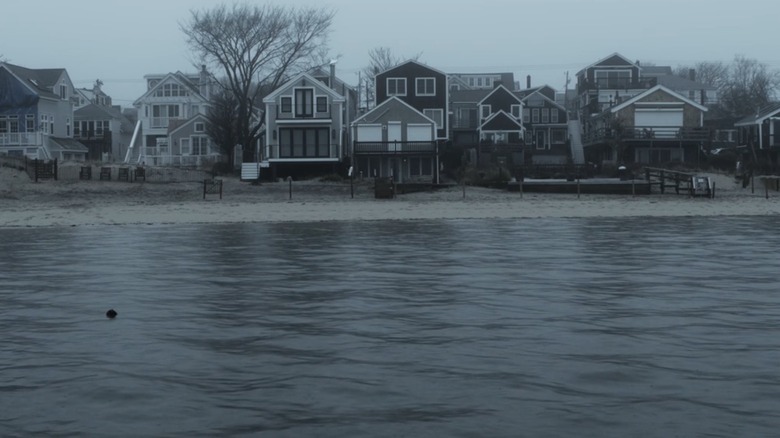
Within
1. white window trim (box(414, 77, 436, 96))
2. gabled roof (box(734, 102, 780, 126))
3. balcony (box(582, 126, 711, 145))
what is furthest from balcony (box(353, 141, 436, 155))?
gabled roof (box(734, 102, 780, 126))

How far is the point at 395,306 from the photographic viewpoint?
15.7 metres

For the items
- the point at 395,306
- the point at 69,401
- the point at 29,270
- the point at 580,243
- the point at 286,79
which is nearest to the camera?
the point at 69,401

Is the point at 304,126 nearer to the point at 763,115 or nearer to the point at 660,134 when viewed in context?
the point at 660,134

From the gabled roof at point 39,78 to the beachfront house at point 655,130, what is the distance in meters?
41.8

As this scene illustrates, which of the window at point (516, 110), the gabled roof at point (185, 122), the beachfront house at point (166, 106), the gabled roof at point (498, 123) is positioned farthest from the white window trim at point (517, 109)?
the beachfront house at point (166, 106)

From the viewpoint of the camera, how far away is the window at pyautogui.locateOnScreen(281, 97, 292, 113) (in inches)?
2793

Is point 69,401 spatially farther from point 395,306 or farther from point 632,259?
point 632,259

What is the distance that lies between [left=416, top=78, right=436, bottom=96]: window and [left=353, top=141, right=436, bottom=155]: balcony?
7.12 meters

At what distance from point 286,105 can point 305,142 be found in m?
2.77

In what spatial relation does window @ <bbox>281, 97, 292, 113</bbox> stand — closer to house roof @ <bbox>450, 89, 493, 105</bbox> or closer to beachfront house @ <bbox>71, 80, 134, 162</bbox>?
house roof @ <bbox>450, 89, 493, 105</bbox>

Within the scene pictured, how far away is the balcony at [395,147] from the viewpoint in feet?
232

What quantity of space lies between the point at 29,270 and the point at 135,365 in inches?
442

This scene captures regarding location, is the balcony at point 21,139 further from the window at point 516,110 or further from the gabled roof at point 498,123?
the window at point 516,110

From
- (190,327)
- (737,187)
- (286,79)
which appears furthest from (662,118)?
(190,327)
